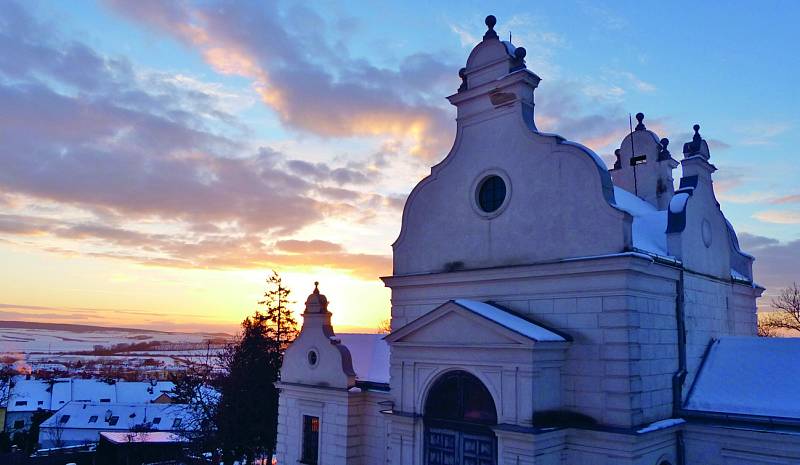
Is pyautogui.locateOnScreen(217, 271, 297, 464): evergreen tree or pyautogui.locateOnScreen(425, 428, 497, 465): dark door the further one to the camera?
pyautogui.locateOnScreen(217, 271, 297, 464): evergreen tree

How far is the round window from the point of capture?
47.8 ft

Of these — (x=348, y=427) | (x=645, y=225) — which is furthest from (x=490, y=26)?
(x=348, y=427)

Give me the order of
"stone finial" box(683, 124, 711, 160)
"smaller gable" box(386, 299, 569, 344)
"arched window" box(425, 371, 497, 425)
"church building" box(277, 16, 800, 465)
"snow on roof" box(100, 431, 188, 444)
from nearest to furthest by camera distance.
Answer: "church building" box(277, 16, 800, 465) → "smaller gable" box(386, 299, 569, 344) → "arched window" box(425, 371, 497, 425) → "stone finial" box(683, 124, 711, 160) → "snow on roof" box(100, 431, 188, 444)

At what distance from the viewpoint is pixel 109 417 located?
58.8m

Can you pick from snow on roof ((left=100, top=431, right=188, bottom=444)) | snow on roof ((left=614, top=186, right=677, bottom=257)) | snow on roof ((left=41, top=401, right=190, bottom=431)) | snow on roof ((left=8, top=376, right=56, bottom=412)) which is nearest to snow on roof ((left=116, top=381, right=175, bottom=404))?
snow on roof ((left=8, top=376, right=56, bottom=412))

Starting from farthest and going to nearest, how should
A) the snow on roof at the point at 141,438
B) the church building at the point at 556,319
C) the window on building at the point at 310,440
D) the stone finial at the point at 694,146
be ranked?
1. the snow on roof at the point at 141,438
2. the window on building at the point at 310,440
3. the stone finial at the point at 694,146
4. the church building at the point at 556,319

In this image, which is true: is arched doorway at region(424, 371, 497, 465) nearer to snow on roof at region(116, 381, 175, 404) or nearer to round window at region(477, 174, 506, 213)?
round window at region(477, 174, 506, 213)

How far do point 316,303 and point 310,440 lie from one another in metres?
4.71

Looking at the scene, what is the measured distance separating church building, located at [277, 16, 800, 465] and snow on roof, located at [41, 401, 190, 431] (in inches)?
1975

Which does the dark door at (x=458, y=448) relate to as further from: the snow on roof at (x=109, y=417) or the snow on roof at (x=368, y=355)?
the snow on roof at (x=109, y=417)

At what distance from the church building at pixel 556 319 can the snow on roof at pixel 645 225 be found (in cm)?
8

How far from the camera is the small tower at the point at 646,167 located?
1992 cm

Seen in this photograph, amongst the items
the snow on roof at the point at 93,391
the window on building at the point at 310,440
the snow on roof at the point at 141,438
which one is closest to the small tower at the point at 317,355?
the window on building at the point at 310,440

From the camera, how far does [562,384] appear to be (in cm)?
1251
